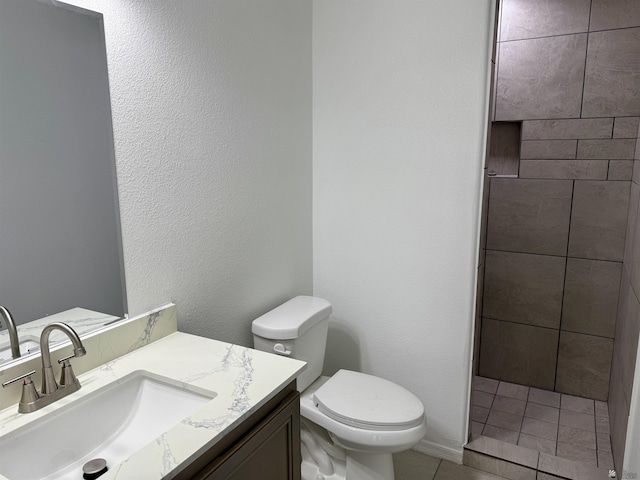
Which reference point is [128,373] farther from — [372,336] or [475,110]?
[475,110]

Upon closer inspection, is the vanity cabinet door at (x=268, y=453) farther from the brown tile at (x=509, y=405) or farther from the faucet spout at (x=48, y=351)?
the brown tile at (x=509, y=405)

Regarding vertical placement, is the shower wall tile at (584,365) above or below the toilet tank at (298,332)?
below

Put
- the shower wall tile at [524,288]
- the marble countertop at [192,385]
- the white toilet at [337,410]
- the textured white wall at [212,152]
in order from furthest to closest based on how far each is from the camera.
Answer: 1. the shower wall tile at [524,288]
2. the white toilet at [337,410]
3. the textured white wall at [212,152]
4. the marble countertop at [192,385]

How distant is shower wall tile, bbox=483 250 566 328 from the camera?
9.23 feet

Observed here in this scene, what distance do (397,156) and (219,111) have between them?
844 mm

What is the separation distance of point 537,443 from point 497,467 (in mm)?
351

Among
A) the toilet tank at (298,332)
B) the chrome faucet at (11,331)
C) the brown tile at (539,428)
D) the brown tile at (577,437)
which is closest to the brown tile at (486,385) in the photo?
the brown tile at (539,428)

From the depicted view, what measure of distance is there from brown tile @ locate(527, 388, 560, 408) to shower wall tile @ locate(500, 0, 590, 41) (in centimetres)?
207

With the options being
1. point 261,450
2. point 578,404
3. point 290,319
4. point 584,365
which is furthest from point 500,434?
point 261,450

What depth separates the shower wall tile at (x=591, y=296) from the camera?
105 inches

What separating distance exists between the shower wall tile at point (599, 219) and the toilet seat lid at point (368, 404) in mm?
1486

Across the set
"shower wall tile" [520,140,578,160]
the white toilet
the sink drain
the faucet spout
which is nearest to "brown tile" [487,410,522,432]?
the white toilet

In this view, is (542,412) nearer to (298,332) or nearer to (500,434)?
(500,434)

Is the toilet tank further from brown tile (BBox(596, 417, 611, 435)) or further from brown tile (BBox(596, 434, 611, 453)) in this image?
brown tile (BBox(596, 417, 611, 435))
